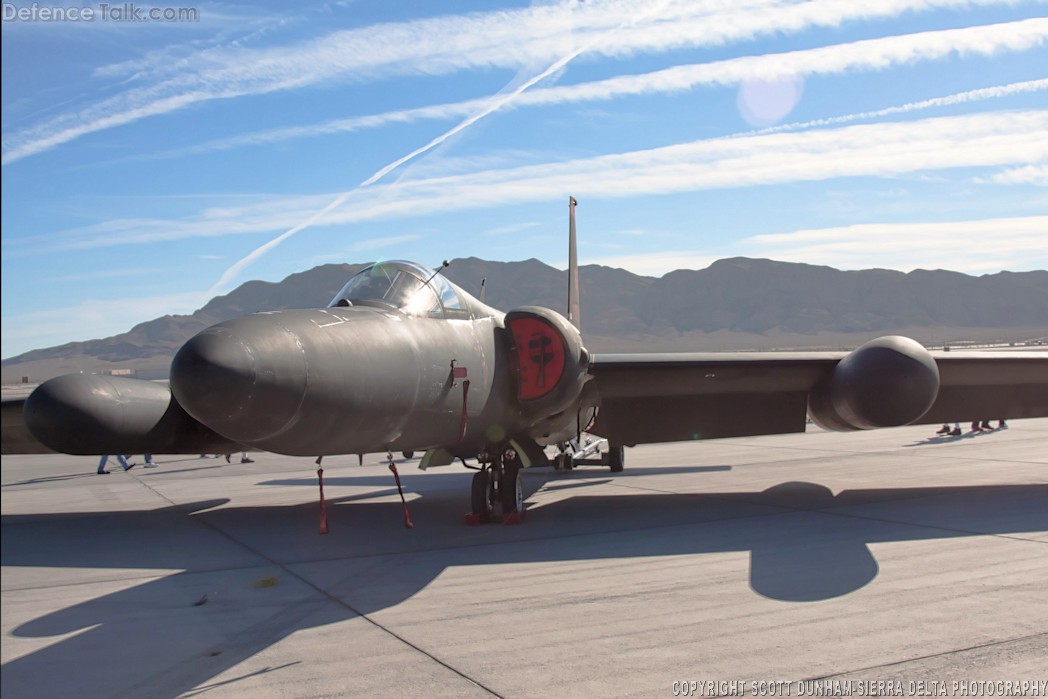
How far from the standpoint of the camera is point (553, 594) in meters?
6.48

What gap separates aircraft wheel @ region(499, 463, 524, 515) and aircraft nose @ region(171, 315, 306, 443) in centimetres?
467

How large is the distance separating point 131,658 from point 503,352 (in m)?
4.89

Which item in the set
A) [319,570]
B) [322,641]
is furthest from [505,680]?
[319,570]

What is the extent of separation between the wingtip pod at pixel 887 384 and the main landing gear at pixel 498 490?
3723 mm

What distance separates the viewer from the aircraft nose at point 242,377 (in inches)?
197

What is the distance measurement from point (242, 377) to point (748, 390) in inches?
310

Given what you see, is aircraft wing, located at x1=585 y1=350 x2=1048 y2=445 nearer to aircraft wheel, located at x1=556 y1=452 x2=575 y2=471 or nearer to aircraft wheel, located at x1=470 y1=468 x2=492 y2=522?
aircraft wheel, located at x1=470 y1=468 x2=492 y2=522

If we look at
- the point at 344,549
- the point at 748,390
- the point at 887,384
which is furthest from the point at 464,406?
the point at 748,390

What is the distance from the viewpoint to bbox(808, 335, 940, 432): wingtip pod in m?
9.13

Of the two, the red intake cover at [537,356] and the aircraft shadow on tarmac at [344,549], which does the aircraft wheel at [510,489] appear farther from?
the red intake cover at [537,356]

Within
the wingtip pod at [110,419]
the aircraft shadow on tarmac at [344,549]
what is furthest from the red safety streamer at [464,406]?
the wingtip pod at [110,419]

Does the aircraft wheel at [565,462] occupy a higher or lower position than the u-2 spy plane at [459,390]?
lower

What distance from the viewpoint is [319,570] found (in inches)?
302

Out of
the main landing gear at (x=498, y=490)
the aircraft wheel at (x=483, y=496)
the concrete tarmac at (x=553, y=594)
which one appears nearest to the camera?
the concrete tarmac at (x=553, y=594)
